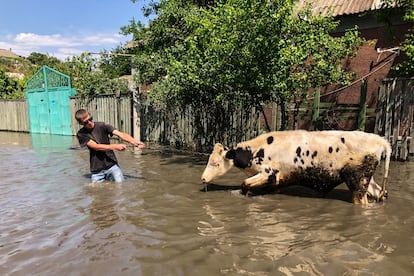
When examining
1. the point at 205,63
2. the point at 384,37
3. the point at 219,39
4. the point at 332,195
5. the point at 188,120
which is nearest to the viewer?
the point at 332,195

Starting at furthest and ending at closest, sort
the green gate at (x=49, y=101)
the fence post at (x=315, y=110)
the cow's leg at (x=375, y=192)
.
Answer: the green gate at (x=49, y=101) → the fence post at (x=315, y=110) → the cow's leg at (x=375, y=192)

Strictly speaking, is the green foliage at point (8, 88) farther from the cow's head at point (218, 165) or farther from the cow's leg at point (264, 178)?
the cow's leg at point (264, 178)

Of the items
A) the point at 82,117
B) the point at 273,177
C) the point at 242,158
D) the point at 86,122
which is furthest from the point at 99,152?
the point at 273,177

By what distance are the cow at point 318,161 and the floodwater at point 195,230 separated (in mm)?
310

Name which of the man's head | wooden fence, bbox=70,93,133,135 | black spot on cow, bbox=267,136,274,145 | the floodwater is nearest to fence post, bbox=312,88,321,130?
the floodwater

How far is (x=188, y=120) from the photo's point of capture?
12672mm

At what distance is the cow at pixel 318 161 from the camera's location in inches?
221

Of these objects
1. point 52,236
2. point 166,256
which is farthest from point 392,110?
point 52,236

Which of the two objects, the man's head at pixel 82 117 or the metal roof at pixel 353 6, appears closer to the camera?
the man's head at pixel 82 117

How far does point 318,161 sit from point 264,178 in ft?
3.10

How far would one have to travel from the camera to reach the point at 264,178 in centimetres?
609

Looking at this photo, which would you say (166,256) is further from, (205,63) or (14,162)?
(14,162)

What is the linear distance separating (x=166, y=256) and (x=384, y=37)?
11.3m

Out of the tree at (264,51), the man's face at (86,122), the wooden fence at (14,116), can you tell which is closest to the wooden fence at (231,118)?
the tree at (264,51)
